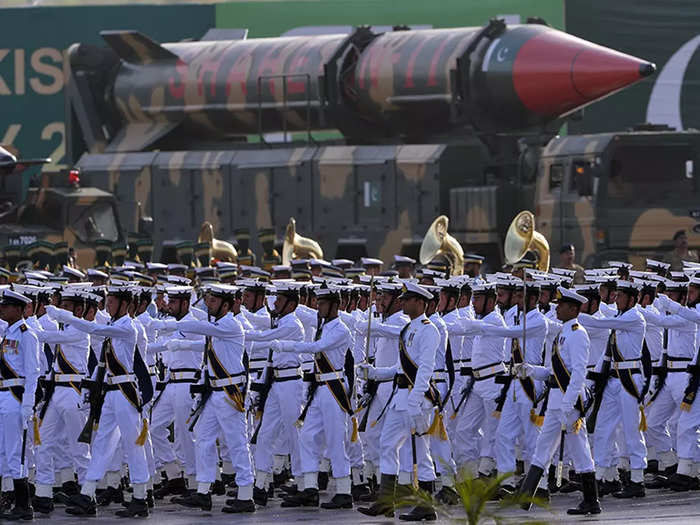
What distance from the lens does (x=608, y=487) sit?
57.0 feet

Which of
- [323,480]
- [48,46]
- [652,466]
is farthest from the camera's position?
[48,46]

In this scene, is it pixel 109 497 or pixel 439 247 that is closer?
pixel 109 497

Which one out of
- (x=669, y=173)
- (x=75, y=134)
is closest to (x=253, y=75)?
(x=75, y=134)

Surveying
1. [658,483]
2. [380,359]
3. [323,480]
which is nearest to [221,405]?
[380,359]

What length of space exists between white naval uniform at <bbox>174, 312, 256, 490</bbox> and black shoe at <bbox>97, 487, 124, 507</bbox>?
976mm

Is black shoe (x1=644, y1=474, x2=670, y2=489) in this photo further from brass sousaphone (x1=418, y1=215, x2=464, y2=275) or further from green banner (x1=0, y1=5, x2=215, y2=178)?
green banner (x1=0, y1=5, x2=215, y2=178)

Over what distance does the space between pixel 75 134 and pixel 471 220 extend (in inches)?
378

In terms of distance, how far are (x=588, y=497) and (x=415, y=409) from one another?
5.19 feet

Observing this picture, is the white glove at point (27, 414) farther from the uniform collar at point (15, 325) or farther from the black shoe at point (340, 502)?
the black shoe at point (340, 502)

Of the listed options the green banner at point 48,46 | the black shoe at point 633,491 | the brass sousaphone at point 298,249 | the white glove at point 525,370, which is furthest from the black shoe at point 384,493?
the green banner at point 48,46

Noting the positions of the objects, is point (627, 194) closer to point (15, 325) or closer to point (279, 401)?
Result: point (279, 401)

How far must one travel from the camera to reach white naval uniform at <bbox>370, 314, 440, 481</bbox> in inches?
620

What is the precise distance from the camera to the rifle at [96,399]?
1650 cm

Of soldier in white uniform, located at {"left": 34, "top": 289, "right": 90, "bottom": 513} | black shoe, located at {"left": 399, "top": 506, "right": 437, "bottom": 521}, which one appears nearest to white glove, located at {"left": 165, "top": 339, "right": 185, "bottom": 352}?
soldier in white uniform, located at {"left": 34, "top": 289, "right": 90, "bottom": 513}
